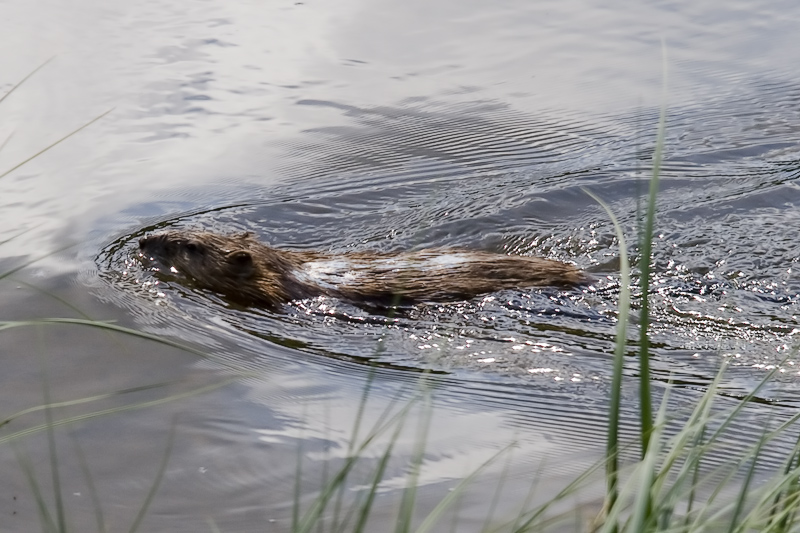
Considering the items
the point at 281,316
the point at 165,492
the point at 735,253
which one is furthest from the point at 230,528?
the point at 735,253

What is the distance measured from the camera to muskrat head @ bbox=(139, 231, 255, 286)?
5.11 meters

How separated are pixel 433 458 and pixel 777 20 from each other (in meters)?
7.58

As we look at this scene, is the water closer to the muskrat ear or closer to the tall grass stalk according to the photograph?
the tall grass stalk

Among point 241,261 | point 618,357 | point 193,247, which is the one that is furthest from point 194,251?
point 618,357

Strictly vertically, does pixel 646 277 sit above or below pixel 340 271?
above

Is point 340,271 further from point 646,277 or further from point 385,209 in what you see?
point 646,277

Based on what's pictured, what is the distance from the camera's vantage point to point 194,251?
5180mm

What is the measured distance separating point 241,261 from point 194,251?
0.37m

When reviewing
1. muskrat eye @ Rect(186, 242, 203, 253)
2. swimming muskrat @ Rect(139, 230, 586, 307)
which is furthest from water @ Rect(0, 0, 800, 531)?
muskrat eye @ Rect(186, 242, 203, 253)

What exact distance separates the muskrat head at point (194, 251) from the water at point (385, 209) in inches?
6.2

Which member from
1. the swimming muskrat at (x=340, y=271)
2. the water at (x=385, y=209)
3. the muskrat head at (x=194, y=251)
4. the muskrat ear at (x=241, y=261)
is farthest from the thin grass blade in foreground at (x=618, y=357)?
the muskrat head at (x=194, y=251)

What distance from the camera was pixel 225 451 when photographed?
11.0 feet

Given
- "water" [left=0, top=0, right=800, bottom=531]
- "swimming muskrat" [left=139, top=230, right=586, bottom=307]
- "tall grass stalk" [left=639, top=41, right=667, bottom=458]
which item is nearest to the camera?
"tall grass stalk" [left=639, top=41, right=667, bottom=458]

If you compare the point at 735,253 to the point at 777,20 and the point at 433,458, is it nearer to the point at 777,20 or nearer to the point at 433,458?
the point at 433,458
